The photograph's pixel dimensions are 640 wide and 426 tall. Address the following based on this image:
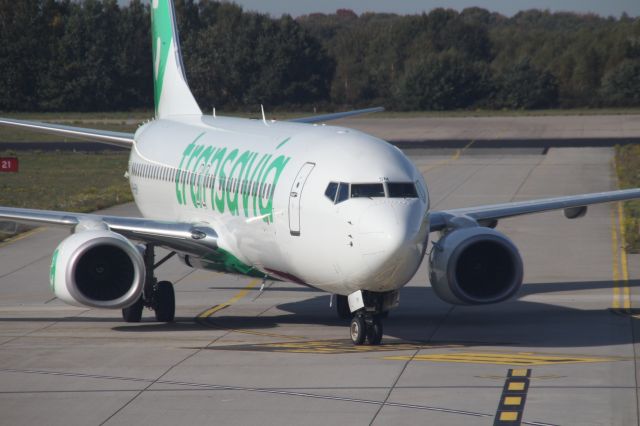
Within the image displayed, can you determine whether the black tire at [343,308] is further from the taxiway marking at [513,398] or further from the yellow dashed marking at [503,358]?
the taxiway marking at [513,398]

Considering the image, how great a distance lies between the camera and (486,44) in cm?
14525

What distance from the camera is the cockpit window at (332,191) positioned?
737 inches

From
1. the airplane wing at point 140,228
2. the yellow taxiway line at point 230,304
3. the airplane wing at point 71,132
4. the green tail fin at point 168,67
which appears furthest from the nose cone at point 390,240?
the green tail fin at point 168,67

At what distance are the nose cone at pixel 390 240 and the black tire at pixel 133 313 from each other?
6.62 m

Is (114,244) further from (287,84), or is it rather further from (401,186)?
(287,84)

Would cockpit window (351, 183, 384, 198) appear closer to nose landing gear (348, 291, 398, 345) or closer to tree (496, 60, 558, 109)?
nose landing gear (348, 291, 398, 345)

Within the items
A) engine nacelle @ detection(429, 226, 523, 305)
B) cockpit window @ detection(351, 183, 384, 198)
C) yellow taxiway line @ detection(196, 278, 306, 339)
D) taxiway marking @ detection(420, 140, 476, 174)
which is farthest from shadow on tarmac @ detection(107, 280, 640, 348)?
taxiway marking @ detection(420, 140, 476, 174)

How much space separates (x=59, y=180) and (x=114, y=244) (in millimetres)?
37657

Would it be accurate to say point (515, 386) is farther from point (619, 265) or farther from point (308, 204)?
point (619, 265)

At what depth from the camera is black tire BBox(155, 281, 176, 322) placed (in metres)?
23.3

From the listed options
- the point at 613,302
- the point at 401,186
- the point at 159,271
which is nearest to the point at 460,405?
the point at 401,186

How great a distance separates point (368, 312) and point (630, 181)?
3395 centimetres

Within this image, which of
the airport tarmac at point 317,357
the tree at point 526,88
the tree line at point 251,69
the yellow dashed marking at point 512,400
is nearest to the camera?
the airport tarmac at point 317,357

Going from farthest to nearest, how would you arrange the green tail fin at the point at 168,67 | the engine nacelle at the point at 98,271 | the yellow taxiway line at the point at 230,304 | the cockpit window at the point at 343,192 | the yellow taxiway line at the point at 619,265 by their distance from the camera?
1. the green tail fin at the point at 168,67
2. the yellow taxiway line at the point at 619,265
3. the yellow taxiway line at the point at 230,304
4. the engine nacelle at the point at 98,271
5. the cockpit window at the point at 343,192
